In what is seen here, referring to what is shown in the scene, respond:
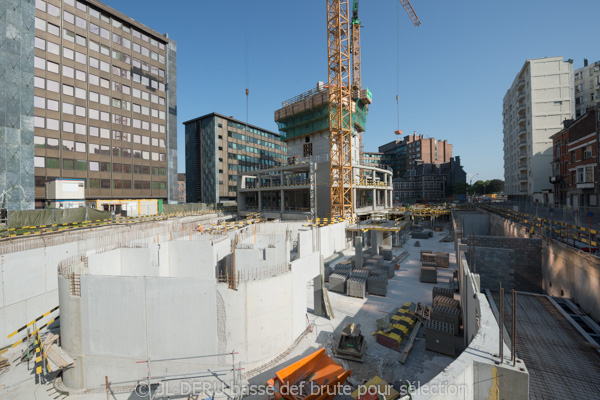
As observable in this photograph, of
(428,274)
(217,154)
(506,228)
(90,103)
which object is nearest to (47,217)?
Answer: (90,103)

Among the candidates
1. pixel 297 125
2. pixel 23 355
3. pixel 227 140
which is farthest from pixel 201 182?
pixel 23 355

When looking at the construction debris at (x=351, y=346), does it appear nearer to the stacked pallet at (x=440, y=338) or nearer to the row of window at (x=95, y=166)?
the stacked pallet at (x=440, y=338)

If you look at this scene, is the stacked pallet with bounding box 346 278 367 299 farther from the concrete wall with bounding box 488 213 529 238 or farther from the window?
the window

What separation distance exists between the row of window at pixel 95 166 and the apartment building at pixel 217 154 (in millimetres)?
18507

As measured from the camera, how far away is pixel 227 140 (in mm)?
64875

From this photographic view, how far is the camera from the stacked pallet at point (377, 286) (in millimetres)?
14586

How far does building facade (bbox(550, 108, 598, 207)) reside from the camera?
2759cm

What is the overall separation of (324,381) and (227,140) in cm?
6372

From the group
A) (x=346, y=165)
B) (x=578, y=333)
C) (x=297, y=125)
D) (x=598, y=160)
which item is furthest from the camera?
(x=297, y=125)

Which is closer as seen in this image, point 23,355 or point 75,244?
point 23,355

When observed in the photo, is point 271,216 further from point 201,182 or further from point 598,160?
point 598,160

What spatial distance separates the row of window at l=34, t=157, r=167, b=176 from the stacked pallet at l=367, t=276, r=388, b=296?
135 ft

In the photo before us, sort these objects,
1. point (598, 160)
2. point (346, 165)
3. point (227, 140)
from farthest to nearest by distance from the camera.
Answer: point (227, 140)
point (346, 165)
point (598, 160)

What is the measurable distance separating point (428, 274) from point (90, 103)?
47.0 meters
